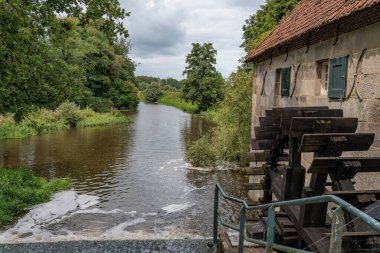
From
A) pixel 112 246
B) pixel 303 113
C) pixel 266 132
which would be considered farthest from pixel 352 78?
pixel 112 246

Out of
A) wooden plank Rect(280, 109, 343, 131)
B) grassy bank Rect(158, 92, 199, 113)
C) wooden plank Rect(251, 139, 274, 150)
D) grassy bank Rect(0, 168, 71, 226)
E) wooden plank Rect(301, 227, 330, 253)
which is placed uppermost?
wooden plank Rect(280, 109, 343, 131)

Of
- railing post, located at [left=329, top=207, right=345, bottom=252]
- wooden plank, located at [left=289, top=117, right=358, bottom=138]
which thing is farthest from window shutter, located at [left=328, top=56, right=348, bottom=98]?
railing post, located at [left=329, top=207, right=345, bottom=252]

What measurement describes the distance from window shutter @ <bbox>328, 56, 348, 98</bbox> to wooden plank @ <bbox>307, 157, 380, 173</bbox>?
2304 mm

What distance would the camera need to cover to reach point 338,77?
7.10 m

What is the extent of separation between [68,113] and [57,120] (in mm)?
1272

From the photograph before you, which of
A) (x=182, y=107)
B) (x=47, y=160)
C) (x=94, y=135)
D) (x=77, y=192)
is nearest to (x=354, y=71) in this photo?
(x=77, y=192)

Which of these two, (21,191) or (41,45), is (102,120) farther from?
(41,45)

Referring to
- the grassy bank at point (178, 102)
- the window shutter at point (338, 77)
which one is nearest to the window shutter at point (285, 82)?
the window shutter at point (338, 77)

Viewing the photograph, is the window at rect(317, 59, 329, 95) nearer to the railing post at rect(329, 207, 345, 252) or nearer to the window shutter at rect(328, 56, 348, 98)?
the window shutter at rect(328, 56, 348, 98)

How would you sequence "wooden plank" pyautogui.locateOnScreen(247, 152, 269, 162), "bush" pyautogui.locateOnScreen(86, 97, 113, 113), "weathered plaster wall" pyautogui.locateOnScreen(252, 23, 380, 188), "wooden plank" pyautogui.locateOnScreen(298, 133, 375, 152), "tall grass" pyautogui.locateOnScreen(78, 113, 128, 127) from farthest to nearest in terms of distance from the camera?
"bush" pyautogui.locateOnScreen(86, 97, 113, 113), "tall grass" pyautogui.locateOnScreen(78, 113, 128, 127), "wooden plank" pyautogui.locateOnScreen(247, 152, 269, 162), "weathered plaster wall" pyautogui.locateOnScreen(252, 23, 380, 188), "wooden plank" pyautogui.locateOnScreen(298, 133, 375, 152)

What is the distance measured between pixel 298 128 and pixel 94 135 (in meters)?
27.0

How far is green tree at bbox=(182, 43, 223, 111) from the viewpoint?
5488 centimetres

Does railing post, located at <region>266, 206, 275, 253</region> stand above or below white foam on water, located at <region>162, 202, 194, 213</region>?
above

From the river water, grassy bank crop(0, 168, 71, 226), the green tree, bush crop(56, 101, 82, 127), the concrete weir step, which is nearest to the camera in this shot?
the concrete weir step
